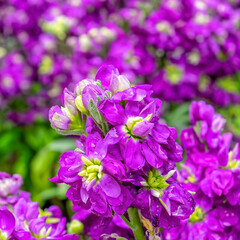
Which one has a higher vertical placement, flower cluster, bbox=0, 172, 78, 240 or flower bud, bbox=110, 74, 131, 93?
flower bud, bbox=110, 74, 131, 93

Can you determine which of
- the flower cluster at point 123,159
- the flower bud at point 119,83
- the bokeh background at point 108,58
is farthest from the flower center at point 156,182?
the bokeh background at point 108,58

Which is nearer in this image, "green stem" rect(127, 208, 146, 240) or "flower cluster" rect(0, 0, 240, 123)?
"green stem" rect(127, 208, 146, 240)

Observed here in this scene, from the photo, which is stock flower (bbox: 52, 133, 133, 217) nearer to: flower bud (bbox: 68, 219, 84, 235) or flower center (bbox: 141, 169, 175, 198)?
flower center (bbox: 141, 169, 175, 198)

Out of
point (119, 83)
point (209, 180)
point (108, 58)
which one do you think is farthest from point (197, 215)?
point (108, 58)

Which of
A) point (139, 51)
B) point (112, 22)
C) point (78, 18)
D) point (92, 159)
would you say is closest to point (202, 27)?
point (139, 51)

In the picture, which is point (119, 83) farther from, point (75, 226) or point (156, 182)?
point (75, 226)

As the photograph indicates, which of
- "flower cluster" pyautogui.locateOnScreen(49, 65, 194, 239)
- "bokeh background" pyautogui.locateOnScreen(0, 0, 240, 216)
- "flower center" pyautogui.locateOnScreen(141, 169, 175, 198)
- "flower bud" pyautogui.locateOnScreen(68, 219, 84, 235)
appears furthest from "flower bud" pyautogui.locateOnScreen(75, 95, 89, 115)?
"bokeh background" pyautogui.locateOnScreen(0, 0, 240, 216)

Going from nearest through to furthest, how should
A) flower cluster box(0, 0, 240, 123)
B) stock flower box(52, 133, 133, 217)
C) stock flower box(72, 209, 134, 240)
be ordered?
1. stock flower box(52, 133, 133, 217)
2. stock flower box(72, 209, 134, 240)
3. flower cluster box(0, 0, 240, 123)

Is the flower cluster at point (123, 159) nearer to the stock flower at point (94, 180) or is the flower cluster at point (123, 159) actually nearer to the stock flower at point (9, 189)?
the stock flower at point (94, 180)
